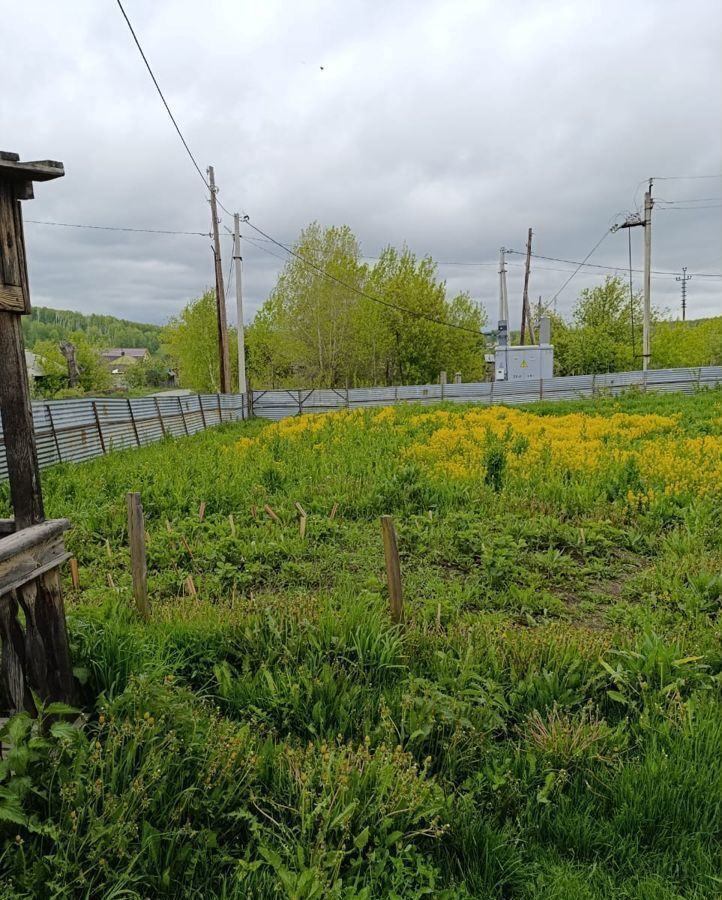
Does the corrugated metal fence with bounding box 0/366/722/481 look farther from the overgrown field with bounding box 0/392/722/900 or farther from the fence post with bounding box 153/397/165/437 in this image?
the overgrown field with bounding box 0/392/722/900

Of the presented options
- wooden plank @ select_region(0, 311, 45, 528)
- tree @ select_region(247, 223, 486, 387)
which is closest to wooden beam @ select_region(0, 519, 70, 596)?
wooden plank @ select_region(0, 311, 45, 528)

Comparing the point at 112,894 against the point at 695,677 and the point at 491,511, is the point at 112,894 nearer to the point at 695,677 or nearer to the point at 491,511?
the point at 695,677

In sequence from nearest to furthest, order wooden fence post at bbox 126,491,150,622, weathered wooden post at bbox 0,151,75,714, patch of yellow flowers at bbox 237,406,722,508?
weathered wooden post at bbox 0,151,75,714 < wooden fence post at bbox 126,491,150,622 < patch of yellow flowers at bbox 237,406,722,508

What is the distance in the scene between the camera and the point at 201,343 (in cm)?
4697

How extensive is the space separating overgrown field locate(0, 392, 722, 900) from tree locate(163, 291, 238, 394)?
136 ft

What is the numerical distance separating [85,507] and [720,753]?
831 centimetres

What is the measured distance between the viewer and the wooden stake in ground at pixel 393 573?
4109 millimetres

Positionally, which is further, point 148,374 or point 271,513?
point 148,374

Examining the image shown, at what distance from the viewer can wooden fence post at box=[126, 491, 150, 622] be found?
4277mm

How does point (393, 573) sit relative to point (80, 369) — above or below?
below

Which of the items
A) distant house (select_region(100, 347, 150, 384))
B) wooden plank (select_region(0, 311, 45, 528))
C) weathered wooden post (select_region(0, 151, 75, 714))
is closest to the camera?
weathered wooden post (select_region(0, 151, 75, 714))

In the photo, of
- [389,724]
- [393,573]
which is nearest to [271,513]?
[393,573]

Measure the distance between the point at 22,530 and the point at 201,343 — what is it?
1848 inches

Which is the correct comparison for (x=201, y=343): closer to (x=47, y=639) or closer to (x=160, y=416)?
(x=160, y=416)
